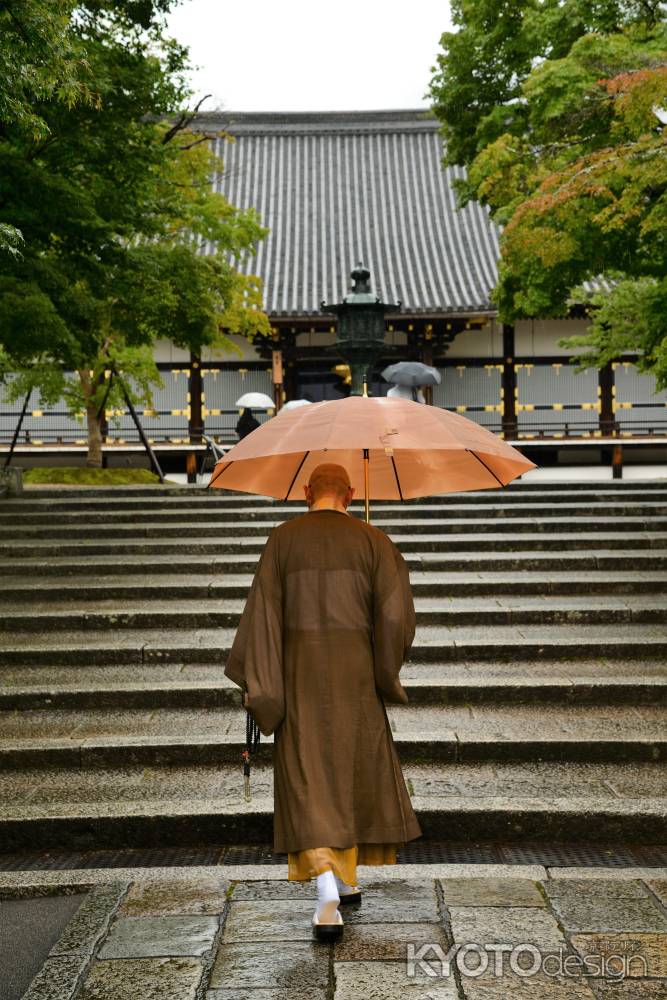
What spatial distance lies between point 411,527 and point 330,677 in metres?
6.75

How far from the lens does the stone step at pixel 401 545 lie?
31.6 feet

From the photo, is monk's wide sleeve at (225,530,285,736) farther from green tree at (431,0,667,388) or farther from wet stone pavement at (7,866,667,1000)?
green tree at (431,0,667,388)

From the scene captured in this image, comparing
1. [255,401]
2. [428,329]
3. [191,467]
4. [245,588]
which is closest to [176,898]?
[245,588]

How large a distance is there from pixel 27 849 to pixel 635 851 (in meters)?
3.04

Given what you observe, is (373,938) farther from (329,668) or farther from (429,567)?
(429,567)

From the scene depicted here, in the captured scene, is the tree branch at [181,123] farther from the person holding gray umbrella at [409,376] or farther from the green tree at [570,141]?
the person holding gray umbrella at [409,376]

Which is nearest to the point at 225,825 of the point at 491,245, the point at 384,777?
the point at 384,777

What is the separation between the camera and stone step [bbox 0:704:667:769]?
5.44 metres

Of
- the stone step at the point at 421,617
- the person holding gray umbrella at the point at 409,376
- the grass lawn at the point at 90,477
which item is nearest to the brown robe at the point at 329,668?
the stone step at the point at 421,617

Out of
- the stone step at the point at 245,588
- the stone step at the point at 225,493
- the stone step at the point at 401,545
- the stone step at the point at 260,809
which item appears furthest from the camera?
the stone step at the point at 225,493

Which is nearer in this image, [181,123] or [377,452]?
[377,452]

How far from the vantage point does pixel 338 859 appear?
3439 mm

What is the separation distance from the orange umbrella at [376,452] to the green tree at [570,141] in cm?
413

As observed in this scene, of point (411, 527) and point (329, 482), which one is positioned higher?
point (329, 482)
